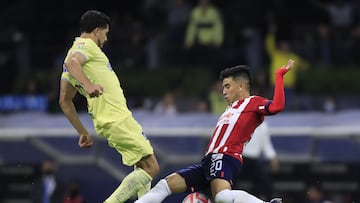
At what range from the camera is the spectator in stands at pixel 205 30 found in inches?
822

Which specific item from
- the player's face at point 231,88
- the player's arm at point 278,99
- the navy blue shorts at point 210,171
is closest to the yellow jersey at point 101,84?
the navy blue shorts at point 210,171

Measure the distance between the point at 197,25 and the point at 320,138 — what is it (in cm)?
413

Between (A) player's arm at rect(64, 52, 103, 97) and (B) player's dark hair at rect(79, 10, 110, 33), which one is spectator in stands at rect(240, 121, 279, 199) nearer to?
(B) player's dark hair at rect(79, 10, 110, 33)

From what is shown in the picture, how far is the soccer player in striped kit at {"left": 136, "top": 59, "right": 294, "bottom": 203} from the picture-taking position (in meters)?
10.9

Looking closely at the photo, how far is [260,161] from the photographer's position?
16.6 m

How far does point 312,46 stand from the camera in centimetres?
2069

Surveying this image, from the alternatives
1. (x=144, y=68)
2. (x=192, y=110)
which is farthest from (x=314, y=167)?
(x=144, y=68)

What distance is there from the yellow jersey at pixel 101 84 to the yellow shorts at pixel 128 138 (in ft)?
0.20

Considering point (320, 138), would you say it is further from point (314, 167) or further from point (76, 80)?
point (76, 80)

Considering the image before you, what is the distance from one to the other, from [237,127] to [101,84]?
56.1 inches

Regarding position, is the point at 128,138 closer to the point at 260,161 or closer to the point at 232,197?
the point at 232,197

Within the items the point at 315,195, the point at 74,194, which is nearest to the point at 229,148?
the point at 315,195

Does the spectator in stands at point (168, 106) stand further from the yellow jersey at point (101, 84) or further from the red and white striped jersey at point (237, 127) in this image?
the yellow jersey at point (101, 84)

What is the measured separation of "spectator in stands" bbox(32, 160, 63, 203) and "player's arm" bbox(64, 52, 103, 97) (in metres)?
8.13
